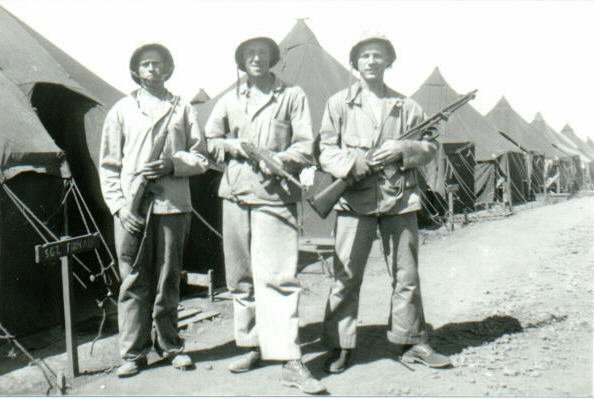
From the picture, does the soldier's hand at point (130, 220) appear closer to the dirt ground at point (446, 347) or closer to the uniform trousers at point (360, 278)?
the dirt ground at point (446, 347)

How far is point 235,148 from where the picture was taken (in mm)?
3730

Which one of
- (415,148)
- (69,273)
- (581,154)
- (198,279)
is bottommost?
(198,279)

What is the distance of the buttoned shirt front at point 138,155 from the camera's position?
3.81 m

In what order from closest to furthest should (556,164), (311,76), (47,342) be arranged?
(47,342) → (311,76) → (556,164)

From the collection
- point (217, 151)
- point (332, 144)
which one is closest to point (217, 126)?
point (217, 151)

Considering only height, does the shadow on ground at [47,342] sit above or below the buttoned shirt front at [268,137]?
below

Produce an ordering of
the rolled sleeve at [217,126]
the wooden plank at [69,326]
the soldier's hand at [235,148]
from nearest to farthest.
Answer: the soldier's hand at [235,148] → the rolled sleeve at [217,126] → the wooden plank at [69,326]

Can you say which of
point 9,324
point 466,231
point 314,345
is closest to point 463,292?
point 314,345

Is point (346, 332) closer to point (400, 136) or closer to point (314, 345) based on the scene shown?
point (314, 345)

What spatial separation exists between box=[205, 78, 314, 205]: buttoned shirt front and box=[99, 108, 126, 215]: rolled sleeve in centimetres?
61

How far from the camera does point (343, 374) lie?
3.83 m

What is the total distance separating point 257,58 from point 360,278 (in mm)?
1543

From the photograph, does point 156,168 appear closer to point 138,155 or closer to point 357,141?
point 138,155

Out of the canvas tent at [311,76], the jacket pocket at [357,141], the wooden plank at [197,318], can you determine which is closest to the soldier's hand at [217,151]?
the jacket pocket at [357,141]
